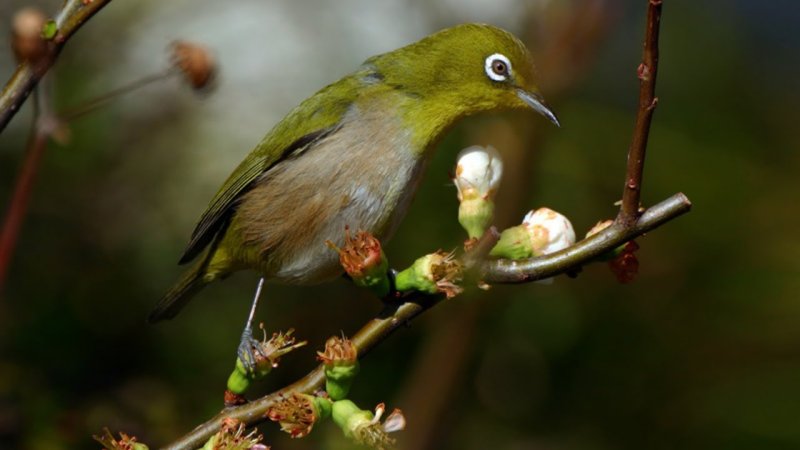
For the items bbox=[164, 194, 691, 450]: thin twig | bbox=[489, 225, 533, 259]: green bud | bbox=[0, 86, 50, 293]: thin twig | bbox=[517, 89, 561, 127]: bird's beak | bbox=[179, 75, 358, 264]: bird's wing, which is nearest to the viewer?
bbox=[164, 194, 691, 450]: thin twig

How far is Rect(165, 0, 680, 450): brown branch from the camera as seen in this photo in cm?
176

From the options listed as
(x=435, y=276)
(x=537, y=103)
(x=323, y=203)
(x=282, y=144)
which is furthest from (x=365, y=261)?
(x=282, y=144)

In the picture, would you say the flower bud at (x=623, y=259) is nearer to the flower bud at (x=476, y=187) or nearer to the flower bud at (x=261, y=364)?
the flower bud at (x=476, y=187)

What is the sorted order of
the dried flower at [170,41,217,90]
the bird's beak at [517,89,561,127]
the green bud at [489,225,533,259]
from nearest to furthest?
1. the green bud at [489,225,533,259]
2. the dried flower at [170,41,217,90]
3. the bird's beak at [517,89,561,127]

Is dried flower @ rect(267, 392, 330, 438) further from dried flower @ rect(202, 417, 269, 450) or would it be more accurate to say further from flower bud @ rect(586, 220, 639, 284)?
flower bud @ rect(586, 220, 639, 284)

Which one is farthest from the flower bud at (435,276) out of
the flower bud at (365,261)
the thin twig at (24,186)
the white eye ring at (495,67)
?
the white eye ring at (495,67)

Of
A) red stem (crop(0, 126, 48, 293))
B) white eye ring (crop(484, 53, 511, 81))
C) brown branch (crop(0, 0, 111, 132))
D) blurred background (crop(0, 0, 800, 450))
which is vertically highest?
brown branch (crop(0, 0, 111, 132))

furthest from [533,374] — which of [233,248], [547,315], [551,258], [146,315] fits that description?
[551,258]

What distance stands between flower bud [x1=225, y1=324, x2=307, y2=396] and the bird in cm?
99

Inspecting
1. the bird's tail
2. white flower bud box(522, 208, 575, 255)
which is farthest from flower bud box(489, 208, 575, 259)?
the bird's tail

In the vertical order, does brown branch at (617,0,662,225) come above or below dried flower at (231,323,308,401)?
above

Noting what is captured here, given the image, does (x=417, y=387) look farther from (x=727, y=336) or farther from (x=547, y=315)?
(x=727, y=336)

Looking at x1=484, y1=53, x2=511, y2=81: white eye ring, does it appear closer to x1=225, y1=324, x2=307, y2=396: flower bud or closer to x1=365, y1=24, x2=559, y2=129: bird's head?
x1=365, y1=24, x2=559, y2=129: bird's head

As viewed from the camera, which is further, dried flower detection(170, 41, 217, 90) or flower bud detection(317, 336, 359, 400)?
dried flower detection(170, 41, 217, 90)
